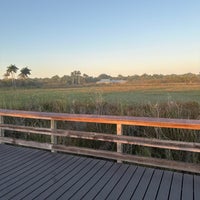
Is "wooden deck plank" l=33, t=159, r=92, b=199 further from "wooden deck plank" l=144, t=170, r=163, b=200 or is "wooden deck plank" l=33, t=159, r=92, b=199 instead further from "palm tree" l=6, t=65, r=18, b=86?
"palm tree" l=6, t=65, r=18, b=86

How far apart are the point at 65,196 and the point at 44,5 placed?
1184 cm

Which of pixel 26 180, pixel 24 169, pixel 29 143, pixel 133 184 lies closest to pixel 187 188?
pixel 133 184

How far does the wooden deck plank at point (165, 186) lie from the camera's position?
2832mm

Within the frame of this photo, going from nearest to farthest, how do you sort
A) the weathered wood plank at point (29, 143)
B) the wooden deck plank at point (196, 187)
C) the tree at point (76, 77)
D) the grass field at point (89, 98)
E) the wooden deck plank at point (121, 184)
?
the wooden deck plank at point (196, 187) < the wooden deck plank at point (121, 184) < the weathered wood plank at point (29, 143) < the grass field at point (89, 98) < the tree at point (76, 77)

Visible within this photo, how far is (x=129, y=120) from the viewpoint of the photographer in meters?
3.83

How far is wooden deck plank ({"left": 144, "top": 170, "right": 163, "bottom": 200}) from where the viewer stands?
9.32ft

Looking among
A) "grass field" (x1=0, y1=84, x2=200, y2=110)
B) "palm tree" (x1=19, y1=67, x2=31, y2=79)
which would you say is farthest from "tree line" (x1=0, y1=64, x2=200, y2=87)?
"grass field" (x1=0, y1=84, x2=200, y2=110)

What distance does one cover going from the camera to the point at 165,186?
311 cm

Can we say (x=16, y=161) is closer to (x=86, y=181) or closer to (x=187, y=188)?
(x=86, y=181)

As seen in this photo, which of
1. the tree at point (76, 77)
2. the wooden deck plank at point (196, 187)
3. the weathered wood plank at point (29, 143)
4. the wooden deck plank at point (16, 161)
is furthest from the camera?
the tree at point (76, 77)

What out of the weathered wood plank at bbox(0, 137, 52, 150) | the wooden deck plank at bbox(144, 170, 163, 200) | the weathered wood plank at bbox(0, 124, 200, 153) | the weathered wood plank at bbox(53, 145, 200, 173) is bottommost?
the wooden deck plank at bbox(144, 170, 163, 200)

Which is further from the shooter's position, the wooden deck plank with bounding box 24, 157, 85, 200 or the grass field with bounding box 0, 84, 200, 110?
the grass field with bounding box 0, 84, 200, 110

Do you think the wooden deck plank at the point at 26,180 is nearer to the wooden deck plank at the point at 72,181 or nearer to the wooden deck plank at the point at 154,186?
the wooden deck plank at the point at 72,181

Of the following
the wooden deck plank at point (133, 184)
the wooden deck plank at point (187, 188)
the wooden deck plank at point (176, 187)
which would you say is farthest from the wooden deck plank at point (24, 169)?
the wooden deck plank at point (187, 188)
